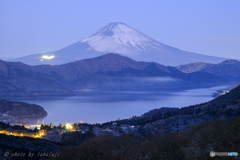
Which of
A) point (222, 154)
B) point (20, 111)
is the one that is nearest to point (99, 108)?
point (20, 111)

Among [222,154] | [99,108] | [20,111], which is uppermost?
[99,108]

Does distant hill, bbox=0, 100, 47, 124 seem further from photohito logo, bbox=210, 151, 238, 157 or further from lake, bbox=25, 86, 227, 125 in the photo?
photohito logo, bbox=210, 151, 238, 157

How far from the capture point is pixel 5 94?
513 ft

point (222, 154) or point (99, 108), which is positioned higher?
point (99, 108)

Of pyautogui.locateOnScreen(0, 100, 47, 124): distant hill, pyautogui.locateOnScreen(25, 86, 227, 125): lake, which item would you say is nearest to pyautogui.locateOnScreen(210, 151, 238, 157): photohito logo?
pyautogui.locateOnScreen(25, 86, 227, 125): lake

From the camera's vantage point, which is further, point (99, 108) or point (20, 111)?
point (99, 108)

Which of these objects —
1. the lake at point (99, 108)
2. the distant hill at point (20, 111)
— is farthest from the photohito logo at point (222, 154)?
the distant hill at point (20, 111)

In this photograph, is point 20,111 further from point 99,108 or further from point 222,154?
point 222,154

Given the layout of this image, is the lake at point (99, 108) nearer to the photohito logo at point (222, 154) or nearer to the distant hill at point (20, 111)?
the distant hill at point (20, 111)

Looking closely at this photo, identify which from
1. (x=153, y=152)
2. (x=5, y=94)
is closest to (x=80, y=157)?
(x=153, y=152)

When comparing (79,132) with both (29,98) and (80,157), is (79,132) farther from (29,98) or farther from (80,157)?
(29,98)

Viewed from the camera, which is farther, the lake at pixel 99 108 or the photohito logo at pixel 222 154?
the lake at pixel 99 108

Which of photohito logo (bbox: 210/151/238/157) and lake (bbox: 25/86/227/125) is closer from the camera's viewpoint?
photohito logo (bbox: 210/151/238/157)

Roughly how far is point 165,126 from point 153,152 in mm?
19451
